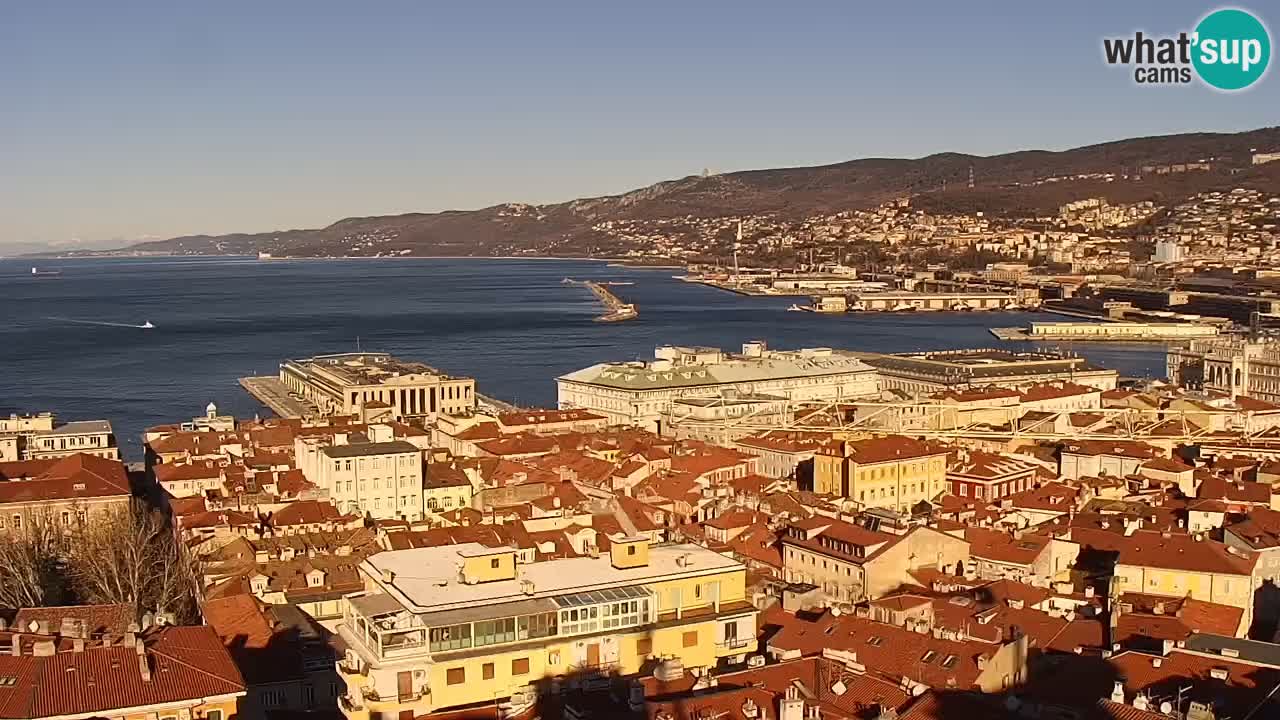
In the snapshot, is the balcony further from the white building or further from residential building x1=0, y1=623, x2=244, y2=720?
the white building

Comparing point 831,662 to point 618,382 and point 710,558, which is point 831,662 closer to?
point 710,558

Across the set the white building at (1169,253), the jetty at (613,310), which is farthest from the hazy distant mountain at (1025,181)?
the jetty at (613,310)

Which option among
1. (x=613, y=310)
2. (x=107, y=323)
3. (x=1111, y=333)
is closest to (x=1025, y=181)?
(x=613, y=310)

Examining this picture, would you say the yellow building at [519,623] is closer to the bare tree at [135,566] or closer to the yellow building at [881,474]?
the bare tree at [135,566]

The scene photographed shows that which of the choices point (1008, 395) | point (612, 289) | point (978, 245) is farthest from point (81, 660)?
point (978, 245)

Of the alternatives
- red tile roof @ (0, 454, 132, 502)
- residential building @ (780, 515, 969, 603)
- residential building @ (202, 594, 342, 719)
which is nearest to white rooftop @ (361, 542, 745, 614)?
residential building @ (202, 594, 342, 719)

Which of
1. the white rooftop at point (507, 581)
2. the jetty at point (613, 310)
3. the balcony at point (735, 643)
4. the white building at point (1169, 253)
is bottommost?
the jetty at point (613, 310)

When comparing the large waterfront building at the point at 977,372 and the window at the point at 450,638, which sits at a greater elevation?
the window at the point at 450,638
